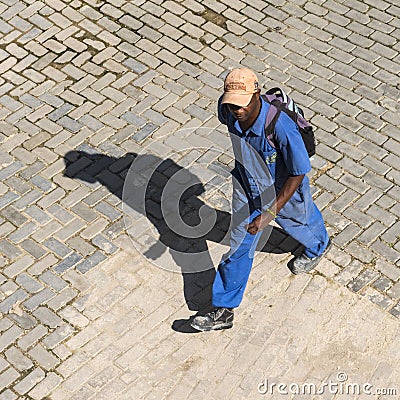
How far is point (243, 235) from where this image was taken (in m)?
5.80

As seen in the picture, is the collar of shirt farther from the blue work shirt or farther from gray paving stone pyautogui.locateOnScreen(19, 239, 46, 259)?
gray paving stone pyautogui.locateOnScreen(19, 239, 46, 259)

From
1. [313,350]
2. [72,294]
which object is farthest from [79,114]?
[313,350]

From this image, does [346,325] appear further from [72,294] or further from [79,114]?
[79,114]

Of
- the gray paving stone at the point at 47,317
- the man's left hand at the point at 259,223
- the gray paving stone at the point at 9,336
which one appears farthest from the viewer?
the gray paving stone at the point at 47,317

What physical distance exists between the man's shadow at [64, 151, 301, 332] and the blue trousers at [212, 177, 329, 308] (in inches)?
14.8

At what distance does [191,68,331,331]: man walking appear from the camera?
5.21 meters

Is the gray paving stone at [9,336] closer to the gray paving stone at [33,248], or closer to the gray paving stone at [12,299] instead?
the gray paving stone at [12,299]

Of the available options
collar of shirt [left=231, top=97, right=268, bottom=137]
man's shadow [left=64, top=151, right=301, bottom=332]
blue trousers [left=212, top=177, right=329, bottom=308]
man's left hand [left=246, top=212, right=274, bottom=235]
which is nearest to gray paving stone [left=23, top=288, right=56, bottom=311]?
man's shadow [left=64, top=151, right=301, bottom=332]

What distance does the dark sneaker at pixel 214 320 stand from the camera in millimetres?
6020

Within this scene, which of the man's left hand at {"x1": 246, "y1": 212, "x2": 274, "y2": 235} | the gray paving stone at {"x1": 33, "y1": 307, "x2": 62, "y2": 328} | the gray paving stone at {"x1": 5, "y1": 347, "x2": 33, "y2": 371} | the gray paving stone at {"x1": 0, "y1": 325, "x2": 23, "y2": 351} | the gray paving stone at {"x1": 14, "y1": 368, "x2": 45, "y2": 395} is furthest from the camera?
the gray paving stone at {"x1": 33, "y1": 307, "x2": 62, "y2": 328}

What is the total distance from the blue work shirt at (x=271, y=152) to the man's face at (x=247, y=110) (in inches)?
2.1

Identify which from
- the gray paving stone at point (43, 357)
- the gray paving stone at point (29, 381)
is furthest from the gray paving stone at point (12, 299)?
the gray paving stone at point (29, 381)

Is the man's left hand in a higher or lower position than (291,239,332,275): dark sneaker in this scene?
higher

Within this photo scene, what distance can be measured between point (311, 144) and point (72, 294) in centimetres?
225
